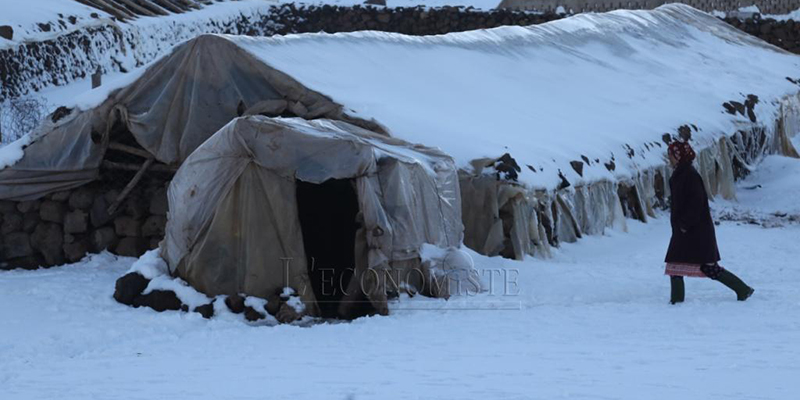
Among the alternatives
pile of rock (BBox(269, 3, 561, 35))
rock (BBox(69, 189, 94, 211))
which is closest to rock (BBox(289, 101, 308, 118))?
rock (BBox(69, 189, 94, 211))

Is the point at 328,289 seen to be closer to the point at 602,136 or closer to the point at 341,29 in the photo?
the point at 602,136

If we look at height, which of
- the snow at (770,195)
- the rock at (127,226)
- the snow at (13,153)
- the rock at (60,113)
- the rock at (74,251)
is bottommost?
the snow at (770,195)

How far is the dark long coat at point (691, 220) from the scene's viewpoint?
32.3 feet

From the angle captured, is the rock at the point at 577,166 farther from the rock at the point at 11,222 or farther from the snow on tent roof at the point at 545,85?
the rock at the point at 11,222

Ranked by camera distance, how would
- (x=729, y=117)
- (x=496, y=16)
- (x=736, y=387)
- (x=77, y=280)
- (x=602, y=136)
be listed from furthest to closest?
1. (x=496, y=16)
2. (x=729, y=117)
3. (x=602, y=136)
4. (x=77, y=280)
5. (x=736, y=387)

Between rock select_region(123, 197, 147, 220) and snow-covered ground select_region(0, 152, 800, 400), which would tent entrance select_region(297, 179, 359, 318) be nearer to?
snow-covered ground select_region(0, 152, 800, 400)

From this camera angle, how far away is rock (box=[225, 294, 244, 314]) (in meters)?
10.2

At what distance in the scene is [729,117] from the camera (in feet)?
64.1

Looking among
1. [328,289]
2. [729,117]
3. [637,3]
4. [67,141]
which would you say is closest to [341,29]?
[637,3]

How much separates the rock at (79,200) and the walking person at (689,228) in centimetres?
554

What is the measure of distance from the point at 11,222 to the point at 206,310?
10.5 feet

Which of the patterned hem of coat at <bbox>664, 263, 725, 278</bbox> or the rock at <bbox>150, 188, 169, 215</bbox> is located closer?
the patterned hem of coat at <bbox>664, 263, 725, 278</bbox>

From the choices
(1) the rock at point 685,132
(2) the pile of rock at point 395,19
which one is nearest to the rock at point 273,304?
(1) the rock at point 685,132

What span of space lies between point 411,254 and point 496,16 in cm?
1820
